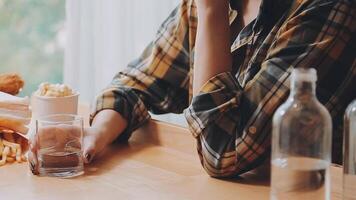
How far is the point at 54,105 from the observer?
1.43 metres

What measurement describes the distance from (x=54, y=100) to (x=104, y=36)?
118 cm

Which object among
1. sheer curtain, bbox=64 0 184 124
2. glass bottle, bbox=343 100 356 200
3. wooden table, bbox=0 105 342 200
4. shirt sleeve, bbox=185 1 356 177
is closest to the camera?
glass bottle, bbox=343 100 356 200

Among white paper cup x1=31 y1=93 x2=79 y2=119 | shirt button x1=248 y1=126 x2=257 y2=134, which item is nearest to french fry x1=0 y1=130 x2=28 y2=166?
white paper cup x1=31 y1=93 x2=79 y2=119

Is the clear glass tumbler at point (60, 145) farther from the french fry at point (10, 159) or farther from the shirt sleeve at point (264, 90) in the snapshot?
the shirt sleeve at point (264, 90)

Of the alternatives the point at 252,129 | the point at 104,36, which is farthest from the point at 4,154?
the point at 104,36

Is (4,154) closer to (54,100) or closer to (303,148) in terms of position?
(54,100)

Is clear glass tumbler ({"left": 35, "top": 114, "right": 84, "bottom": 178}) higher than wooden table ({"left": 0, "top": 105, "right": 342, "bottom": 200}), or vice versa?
clear glass tumbler ({"left": 35, "top": 114, "right": 84, "bottom": 178})

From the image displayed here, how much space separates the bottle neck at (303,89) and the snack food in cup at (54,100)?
2.48ft

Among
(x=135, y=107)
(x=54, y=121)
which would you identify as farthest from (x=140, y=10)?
Result: (x=54, y=121)

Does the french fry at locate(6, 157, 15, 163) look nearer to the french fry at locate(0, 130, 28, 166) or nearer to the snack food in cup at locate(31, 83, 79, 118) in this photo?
the french fry at locate(0, 130, 28, 166)

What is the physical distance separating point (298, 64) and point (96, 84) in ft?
5.17

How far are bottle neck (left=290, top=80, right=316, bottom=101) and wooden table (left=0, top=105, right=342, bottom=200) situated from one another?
0.92 ft

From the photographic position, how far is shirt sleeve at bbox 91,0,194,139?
1.58m

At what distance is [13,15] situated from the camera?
289cm
